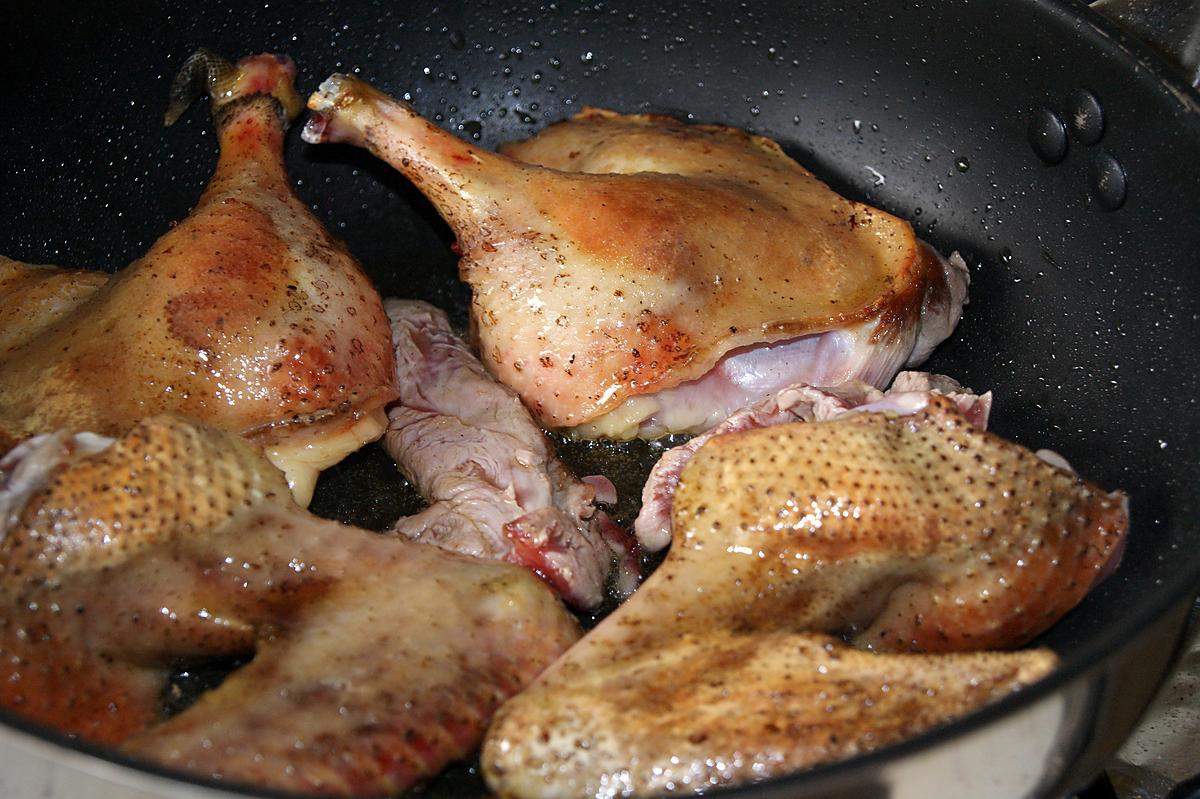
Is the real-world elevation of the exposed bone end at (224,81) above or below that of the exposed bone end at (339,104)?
below

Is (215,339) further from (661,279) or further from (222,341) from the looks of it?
(661,279)

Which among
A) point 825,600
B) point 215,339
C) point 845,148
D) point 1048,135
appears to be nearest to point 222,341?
point 215,339

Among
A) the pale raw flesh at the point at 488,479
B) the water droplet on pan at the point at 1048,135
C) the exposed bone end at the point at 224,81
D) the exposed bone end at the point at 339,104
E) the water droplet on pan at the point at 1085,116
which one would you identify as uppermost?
the water droplet on pan at the point at 1085,116

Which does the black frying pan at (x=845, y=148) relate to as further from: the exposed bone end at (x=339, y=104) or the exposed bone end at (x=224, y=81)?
the exposed bone end at (x=339, y=104)

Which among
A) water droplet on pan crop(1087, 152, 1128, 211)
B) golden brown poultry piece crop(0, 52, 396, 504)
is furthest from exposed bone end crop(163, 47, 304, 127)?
water droplet on pan crop(1087, 152, 1128, 211)

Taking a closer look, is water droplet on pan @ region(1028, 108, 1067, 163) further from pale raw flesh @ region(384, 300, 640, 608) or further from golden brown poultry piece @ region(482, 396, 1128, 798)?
pale raw flesh @ region(384, 300, 640, 608)

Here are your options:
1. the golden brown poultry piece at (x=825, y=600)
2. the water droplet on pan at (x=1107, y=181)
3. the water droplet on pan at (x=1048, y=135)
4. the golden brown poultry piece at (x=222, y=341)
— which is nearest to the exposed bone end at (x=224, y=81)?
the golden brown poultry piece at (x=222, y=341)
